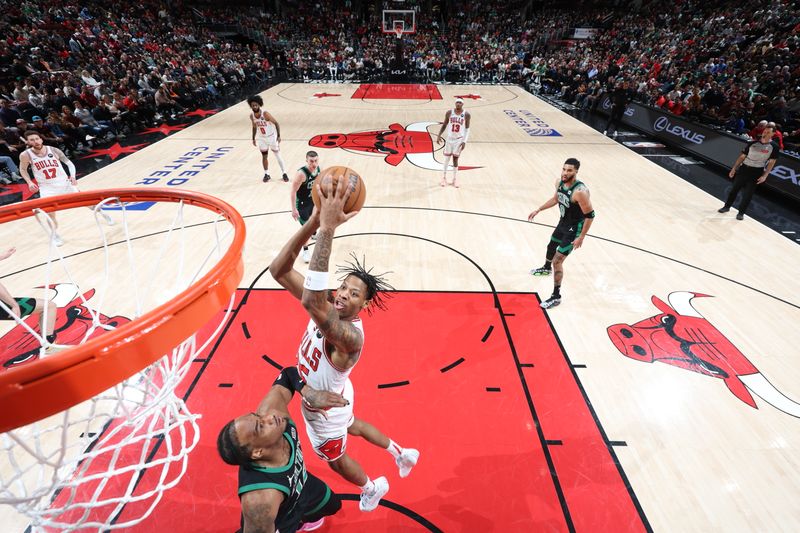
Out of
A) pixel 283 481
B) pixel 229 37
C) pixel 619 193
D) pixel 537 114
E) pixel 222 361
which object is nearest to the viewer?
pixel 283 481

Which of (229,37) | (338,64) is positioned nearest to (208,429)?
(338,64)

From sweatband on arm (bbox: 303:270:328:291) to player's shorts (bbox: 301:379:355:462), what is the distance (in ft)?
3.17

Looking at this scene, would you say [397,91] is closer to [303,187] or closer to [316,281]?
[303,187]

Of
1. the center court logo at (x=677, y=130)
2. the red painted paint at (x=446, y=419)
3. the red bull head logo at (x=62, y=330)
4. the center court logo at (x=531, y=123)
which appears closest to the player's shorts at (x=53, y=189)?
the red bull head logo at (x=62, y=330)

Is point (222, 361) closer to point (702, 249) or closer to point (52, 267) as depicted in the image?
point (52, 267)

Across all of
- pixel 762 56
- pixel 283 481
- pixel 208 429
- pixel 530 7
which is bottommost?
pixel 208 429

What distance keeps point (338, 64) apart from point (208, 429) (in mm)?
24200

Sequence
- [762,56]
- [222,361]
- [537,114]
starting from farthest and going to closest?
[537,114], [762,56], [222,361]

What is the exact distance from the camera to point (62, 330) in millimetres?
4219

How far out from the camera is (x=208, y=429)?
332 cm

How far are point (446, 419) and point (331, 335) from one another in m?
2.07

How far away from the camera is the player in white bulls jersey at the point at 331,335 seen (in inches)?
62.0

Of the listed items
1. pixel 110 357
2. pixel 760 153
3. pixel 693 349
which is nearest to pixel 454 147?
pixel 760 153

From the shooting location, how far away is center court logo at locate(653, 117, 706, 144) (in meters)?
10.2
